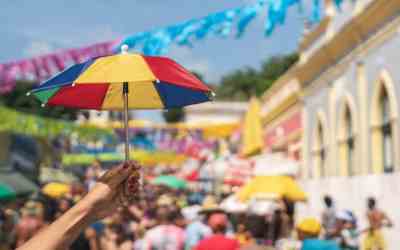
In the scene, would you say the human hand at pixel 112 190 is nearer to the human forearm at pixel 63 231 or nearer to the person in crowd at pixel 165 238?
the human forearm at pixel 63 231

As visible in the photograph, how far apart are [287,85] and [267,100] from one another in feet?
22.7

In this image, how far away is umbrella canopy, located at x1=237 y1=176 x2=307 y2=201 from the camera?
11680mm

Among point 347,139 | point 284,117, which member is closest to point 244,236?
point 347,139

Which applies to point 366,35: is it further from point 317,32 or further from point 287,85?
point 287,85

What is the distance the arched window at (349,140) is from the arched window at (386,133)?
2.69 metres

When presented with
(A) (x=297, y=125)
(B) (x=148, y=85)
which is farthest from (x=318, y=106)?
(B) (x=148, y=85)

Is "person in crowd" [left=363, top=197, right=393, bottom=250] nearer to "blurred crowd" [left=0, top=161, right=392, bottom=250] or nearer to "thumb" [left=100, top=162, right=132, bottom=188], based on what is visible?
"blurred crowd" [left=0, top=161, right=392, bottom=250]

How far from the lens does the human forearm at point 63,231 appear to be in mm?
2238

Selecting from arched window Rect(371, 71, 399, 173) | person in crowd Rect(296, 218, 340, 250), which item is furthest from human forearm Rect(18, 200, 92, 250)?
arched window Rect(371, 71, 399, 173)

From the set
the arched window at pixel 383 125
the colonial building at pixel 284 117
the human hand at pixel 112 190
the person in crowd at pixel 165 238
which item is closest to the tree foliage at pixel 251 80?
the colonial building at pixel 284 117

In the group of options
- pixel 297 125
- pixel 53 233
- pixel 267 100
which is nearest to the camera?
pixel 53 233

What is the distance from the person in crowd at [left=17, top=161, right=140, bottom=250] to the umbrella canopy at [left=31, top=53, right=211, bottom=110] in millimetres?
666

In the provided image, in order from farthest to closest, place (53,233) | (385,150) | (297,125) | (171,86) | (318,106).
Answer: (297,125) < (318,106) < (385,150) < (171,86) < (53,233)

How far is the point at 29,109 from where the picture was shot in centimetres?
5991
